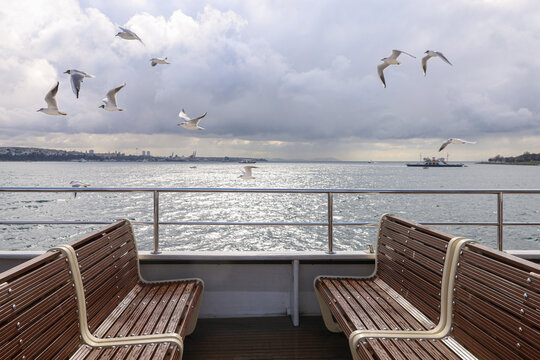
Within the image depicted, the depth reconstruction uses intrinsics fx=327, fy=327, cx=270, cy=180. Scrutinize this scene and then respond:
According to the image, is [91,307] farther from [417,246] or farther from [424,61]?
[424,61]

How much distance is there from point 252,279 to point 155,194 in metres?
1.18

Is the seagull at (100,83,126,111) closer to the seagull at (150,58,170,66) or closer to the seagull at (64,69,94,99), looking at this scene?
the seagull at (64,69,94,99)

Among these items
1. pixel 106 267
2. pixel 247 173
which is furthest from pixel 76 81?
pixel 106 267

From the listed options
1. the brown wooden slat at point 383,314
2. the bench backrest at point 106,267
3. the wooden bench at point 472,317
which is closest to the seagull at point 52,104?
the bench backrest at point 106,267

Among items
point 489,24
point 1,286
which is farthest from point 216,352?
point 489,24

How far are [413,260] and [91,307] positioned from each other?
1.99 metres

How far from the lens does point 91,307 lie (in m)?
1.81

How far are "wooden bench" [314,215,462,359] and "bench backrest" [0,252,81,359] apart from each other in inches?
56.4

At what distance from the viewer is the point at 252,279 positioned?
3016 millimetres

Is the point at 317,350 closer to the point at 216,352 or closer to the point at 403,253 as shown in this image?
the point at 216,352

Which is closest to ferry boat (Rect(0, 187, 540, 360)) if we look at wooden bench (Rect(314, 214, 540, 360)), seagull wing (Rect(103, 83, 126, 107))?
wooden bench (Rect(314, 214, 540, 360))

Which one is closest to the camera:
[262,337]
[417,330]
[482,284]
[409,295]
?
[482,284]

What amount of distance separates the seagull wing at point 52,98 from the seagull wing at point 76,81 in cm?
23

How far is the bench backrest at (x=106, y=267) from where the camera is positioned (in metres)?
1.81
